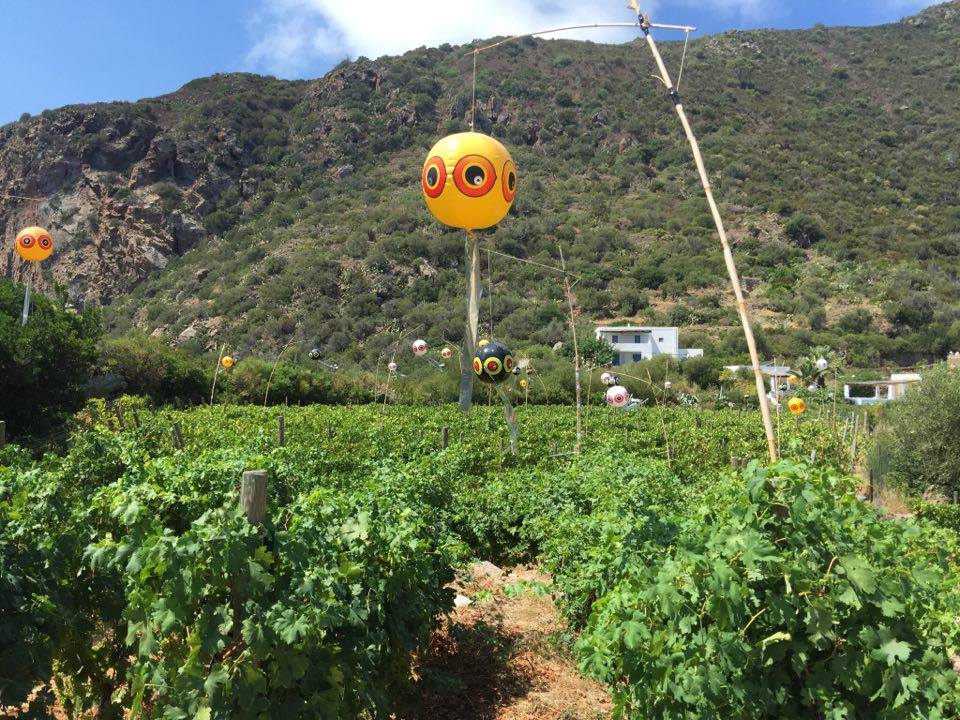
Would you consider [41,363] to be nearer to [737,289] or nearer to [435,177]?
[435,177]

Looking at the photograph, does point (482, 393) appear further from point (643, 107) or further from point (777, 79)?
point (777, 79)

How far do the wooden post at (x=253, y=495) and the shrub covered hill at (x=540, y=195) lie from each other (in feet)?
107

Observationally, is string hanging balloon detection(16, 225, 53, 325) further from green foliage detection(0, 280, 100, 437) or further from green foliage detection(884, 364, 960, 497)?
green foliage detection(884, 364, 960, 497)

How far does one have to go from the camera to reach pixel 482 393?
28.2m

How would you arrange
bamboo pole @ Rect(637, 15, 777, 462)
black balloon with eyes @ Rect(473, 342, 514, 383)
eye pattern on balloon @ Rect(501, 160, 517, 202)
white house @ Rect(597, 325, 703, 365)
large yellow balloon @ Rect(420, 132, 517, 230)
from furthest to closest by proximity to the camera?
1. white house @ Rect(597, 325, 703, 365)
2. black balloon with eyes @ Rect(473, 342, 514, 383)
3. eye pattern on balloon @ Rect(501, 160, 517, 202)
4. large yellow balloon @ Rect(420, 132, 517, 230)
5. bamboo pole @ Rect(637, 15, 777, 462)

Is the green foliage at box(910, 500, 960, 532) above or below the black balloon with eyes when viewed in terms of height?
below

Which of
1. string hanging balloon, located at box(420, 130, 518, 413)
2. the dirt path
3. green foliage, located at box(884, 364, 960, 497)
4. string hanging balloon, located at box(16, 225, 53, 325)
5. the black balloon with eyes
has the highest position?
string hanging balloon, located at box(16, 225, 53, 325)

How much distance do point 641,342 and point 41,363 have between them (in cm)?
3112

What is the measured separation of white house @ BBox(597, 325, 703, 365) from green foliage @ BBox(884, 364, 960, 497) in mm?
22824

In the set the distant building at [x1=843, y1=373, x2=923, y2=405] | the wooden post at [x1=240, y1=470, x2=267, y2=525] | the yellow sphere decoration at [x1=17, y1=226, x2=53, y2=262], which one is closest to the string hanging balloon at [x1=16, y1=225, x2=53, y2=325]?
the yellow sphere decoration at [x1=17, y1=226, x2=53, y2=262]

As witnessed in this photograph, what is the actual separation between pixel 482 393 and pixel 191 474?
24448 millimetres

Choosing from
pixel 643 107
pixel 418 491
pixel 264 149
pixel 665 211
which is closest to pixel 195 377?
pixel 418 491

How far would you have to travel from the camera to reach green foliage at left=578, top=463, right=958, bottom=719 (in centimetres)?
242

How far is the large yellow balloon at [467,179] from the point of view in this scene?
6.83 m
